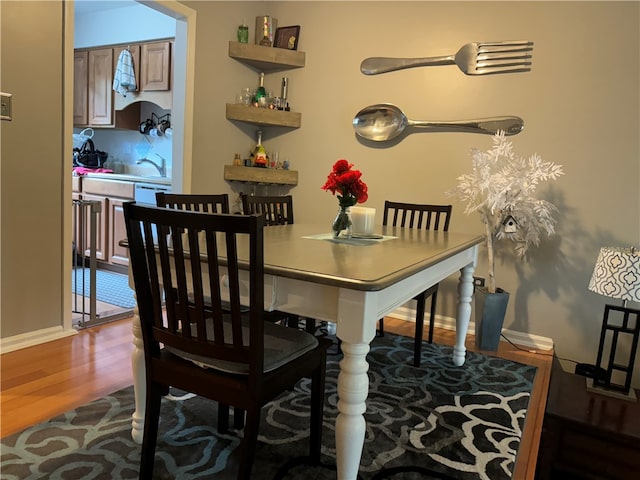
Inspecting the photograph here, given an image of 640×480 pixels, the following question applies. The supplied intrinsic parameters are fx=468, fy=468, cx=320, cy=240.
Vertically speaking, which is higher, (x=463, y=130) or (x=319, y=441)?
(x=463, y=130)

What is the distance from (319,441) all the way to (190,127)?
2.52m

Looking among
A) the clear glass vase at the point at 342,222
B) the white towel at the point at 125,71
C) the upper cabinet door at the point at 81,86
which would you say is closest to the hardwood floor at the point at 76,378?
the clear glass vase at the point at 342,222

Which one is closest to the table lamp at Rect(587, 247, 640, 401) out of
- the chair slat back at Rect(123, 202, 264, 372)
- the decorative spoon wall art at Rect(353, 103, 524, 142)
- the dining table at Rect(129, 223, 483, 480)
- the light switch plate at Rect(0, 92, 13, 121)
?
the decorative spoon wall art at Rect(353, 103, 524, 142)

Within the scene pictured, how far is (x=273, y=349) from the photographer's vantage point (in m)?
1.39

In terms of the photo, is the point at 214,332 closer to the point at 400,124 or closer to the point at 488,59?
the point at 400,124

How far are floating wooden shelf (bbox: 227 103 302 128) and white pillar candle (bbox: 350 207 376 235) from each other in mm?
1865

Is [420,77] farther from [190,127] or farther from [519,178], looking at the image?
[190,127]

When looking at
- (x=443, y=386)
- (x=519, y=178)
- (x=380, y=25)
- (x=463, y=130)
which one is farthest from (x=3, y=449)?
(x=380, y=25)

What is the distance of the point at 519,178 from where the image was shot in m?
2.68

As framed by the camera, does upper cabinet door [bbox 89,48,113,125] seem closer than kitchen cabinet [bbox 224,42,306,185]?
No

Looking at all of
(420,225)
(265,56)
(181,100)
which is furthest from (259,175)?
(420,225)

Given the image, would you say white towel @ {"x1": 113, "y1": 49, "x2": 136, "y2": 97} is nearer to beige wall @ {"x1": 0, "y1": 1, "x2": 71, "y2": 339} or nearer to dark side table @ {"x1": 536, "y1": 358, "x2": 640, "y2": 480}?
beige wall @ {"x1": 0, "y1": 1, "x2": 71, "y2": 339}

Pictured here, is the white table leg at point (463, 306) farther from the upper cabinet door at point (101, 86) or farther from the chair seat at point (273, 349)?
the upper cabinet door at point (101, 86)

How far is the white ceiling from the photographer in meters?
4.45
